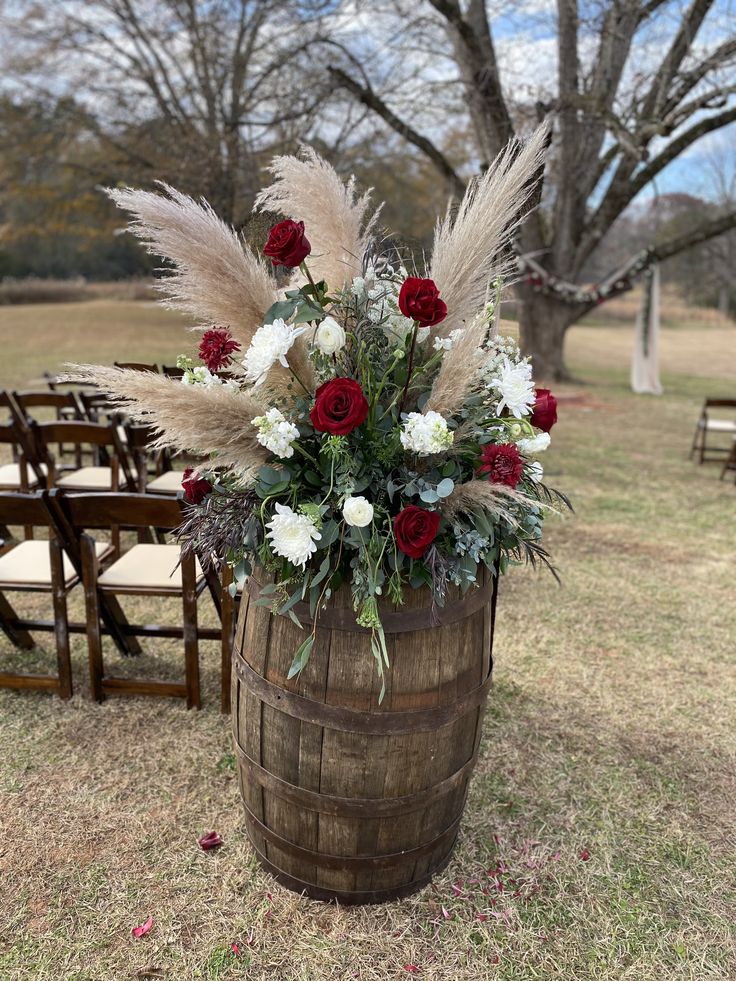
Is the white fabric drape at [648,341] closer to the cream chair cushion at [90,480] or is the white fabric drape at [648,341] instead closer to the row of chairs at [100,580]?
the cream chair cushion at [90,480]

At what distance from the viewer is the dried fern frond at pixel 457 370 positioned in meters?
1.63

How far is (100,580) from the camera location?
296 cm

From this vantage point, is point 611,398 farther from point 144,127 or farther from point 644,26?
point 144,127

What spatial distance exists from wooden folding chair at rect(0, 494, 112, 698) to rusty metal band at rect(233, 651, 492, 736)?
4.35 ft

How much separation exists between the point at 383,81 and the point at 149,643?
10356mm

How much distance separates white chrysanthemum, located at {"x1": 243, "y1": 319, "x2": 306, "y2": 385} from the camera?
5.25 feet

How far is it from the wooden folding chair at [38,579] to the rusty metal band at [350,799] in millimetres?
1343

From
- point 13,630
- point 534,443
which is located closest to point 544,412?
point 534,443

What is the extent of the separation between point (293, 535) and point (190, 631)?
143cm

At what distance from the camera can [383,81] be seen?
35.6ft

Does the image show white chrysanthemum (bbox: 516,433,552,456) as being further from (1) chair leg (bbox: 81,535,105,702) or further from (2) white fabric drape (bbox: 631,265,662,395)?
(2) white fabric drape (bbox: 631,265,662,395)

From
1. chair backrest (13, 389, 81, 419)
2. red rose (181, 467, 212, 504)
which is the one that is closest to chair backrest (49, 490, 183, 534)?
red rose (181, 467, 212, 504)

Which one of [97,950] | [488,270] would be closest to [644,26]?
[488,270]

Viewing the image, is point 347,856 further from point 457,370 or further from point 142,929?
point 457,370
